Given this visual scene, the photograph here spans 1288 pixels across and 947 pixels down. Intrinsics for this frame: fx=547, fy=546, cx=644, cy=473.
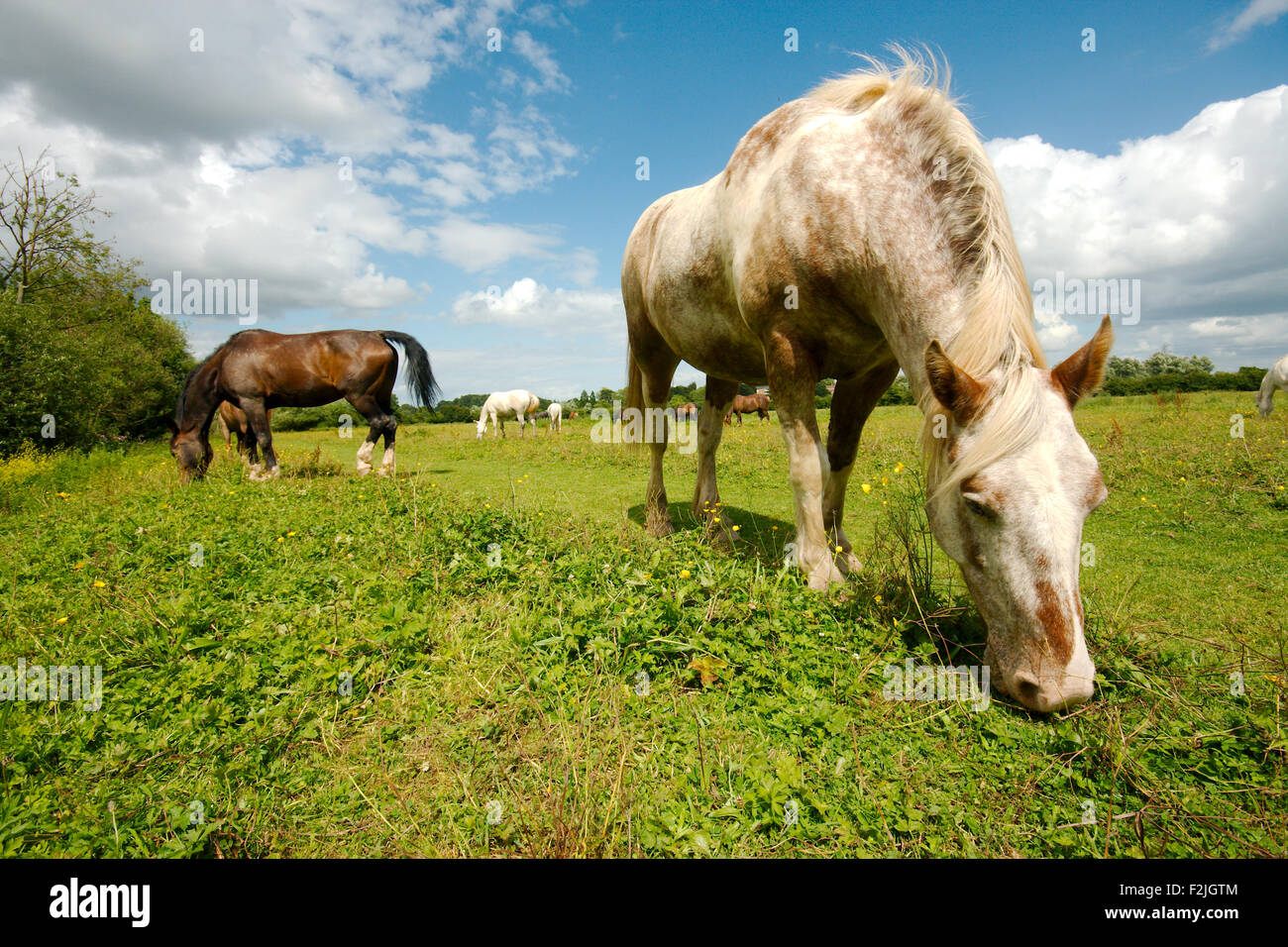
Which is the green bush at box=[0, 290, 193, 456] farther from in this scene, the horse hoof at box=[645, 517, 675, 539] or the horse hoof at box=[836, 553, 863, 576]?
the horse hoof at box=[836, 553, 863, 576]

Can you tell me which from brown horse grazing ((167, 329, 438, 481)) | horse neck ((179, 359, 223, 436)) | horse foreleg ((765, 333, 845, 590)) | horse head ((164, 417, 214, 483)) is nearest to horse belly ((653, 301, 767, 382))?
horse foreleg ((765, 333, 845, 590))

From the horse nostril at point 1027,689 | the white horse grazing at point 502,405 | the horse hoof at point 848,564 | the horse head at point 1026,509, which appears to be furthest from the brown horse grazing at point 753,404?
the horse nostril at point 1027,689

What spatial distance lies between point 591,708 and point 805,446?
2.17 metres

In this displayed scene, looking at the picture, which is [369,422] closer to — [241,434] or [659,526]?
[241,434]

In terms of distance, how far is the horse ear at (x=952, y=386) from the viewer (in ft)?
7.66

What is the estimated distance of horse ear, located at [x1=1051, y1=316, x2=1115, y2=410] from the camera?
242cm

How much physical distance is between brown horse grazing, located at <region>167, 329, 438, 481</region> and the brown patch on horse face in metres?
9.36

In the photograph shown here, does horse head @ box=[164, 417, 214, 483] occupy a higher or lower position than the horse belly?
lower

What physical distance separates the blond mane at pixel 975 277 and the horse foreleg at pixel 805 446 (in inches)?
36.4

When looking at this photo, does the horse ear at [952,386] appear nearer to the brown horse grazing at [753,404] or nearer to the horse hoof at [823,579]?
the horse hoof at [823,579]

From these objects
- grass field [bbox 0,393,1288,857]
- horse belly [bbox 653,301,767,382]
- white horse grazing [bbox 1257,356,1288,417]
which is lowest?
grass field [bbox 0,393,1288,857]

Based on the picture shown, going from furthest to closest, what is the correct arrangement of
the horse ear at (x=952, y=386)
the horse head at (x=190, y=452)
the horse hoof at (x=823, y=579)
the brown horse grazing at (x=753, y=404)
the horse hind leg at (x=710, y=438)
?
the brown horse grazing at (x=753, y=404) → the horse head at (x=190, y=452) → the horse hind leg at (x=710, y=438) → the horse hoof at (x=823, y=579) → the horse ear at (x=952, y=386)
